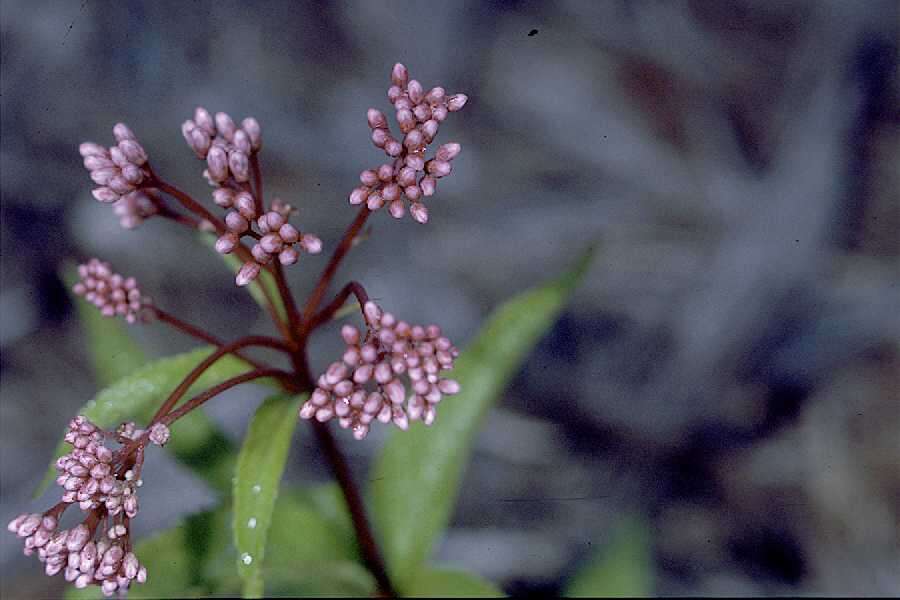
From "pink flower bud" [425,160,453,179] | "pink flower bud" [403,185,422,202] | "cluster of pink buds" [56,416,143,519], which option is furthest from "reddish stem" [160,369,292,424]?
"pink flower bud" [425,160,453,179]

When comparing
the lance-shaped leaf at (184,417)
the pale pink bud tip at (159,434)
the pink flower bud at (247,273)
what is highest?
the pink flower bud at (247,273)

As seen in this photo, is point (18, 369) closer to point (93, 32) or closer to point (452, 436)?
point (93, 32)

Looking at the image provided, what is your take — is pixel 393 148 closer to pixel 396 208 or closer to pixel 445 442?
pixel 396 208

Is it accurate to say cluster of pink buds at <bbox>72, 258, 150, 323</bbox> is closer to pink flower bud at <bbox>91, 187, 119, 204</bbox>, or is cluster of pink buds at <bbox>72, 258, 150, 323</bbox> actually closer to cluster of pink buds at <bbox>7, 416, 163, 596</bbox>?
pink flower bud at <bbox>91, 187, 119, 204</bbox>

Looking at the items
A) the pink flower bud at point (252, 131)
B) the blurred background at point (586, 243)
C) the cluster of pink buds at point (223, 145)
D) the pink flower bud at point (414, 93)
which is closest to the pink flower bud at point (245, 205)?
the cluster of pink buds at point (223, 145)

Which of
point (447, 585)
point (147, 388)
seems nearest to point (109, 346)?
point (147, 388)

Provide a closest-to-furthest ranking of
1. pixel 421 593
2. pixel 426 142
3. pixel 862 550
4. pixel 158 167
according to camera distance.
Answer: pixel 426 142
pixel 421 593
pixel 862 550
pixel 158 167

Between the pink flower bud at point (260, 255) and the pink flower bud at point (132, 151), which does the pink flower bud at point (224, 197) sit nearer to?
the pink flower bud at point (260, 255)

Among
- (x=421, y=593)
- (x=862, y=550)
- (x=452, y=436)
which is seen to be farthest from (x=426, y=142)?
(x=862, y=550)
